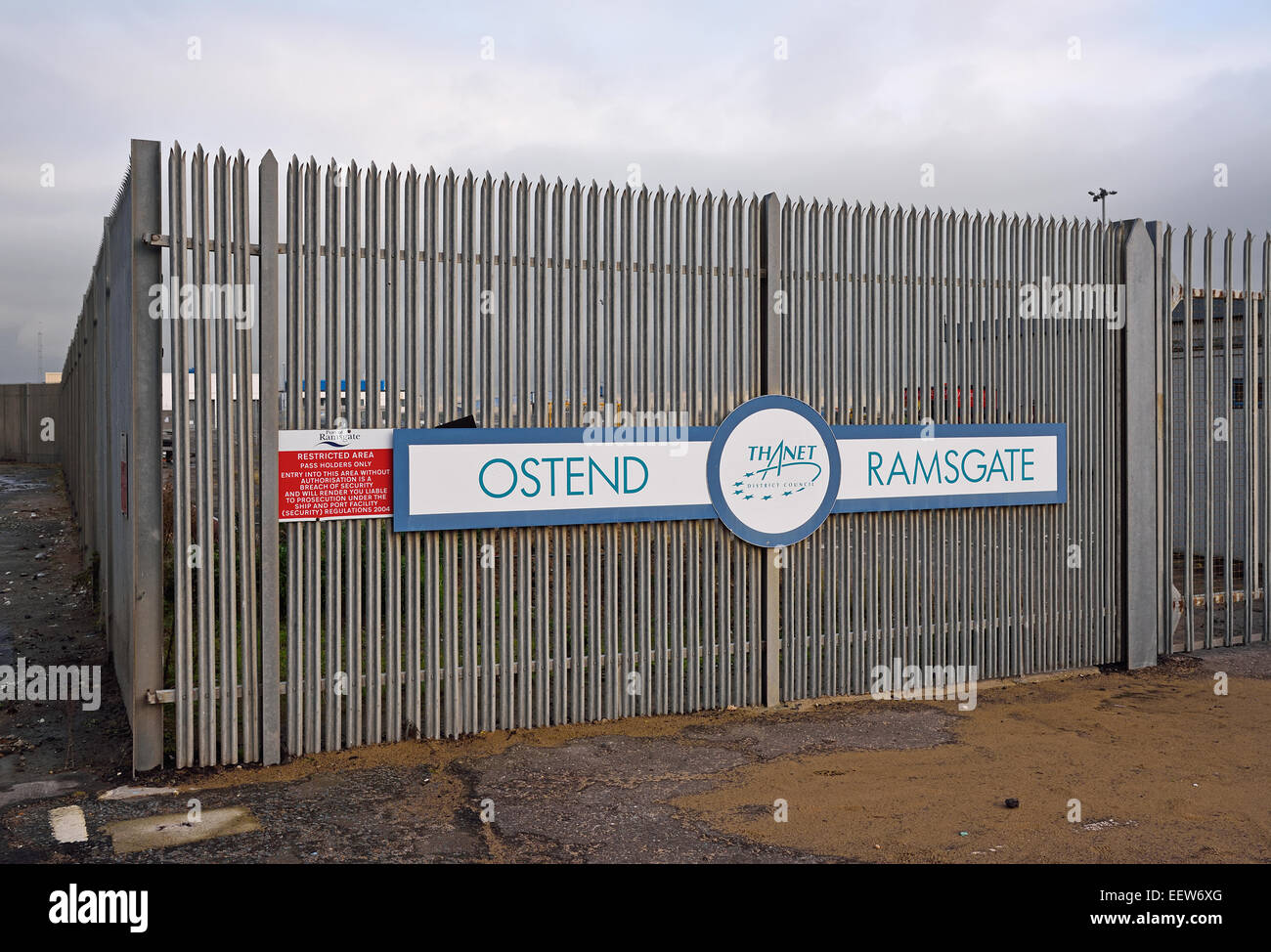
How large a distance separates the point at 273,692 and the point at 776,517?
355 cm

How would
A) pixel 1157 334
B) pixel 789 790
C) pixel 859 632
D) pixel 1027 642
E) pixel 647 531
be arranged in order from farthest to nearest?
pixel 1157 334 < pixel 1027 642 < pixel 859 632 < pixel 647 531 < pixel 789 790

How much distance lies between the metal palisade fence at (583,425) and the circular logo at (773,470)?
0.15 meters

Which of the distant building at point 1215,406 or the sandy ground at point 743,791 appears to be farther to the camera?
the distant building at point 1215,406

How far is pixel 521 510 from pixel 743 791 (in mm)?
2213

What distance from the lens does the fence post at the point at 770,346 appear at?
780 cm

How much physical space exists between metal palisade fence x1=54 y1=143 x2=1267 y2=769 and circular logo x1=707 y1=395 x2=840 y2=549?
0.15 m

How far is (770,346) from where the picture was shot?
25.6 feet

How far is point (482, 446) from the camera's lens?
6906mm

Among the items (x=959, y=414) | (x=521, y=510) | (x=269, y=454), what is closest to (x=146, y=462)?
(x=269, y=454)

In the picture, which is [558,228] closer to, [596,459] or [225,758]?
Answer: [596,459]

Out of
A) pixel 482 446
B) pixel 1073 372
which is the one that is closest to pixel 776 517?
pixel 482 446

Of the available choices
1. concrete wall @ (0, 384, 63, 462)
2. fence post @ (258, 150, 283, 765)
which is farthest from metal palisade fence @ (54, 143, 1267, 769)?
concrete wall @ (0, 384, 63, 462)

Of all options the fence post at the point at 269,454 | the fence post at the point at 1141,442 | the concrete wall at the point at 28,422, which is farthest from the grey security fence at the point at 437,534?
the concrete wall at the point at 28,422

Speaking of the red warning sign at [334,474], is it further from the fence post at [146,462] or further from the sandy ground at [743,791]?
the sandy ground at [743,791]
